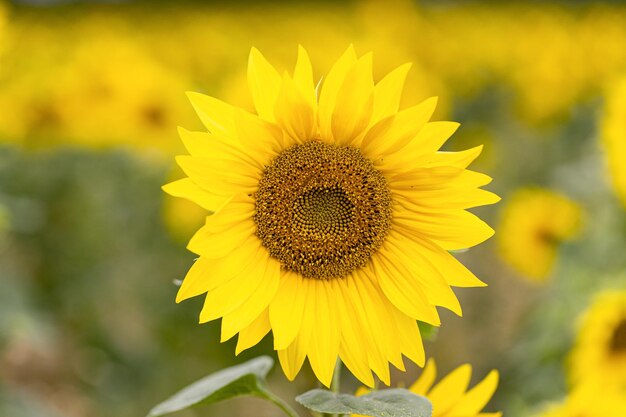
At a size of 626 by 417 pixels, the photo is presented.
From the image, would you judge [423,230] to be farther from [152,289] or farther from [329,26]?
[329,26]

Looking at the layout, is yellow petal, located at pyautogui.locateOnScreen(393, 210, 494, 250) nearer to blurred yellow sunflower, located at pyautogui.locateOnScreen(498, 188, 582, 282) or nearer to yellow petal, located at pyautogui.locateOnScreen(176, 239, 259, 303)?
yellow petal, located at pyautogui.locateOnScreen(176, 239, 259, 303)

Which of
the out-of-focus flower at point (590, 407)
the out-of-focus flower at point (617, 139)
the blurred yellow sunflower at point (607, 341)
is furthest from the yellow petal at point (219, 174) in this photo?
the out-of-focus flower at point (617, 139)

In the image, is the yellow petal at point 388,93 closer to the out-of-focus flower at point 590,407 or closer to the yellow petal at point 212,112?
the yellow petal at point 212,112

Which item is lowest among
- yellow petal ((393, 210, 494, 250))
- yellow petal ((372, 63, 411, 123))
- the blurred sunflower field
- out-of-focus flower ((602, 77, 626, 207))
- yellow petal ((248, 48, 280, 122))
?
the blurred sunflower field

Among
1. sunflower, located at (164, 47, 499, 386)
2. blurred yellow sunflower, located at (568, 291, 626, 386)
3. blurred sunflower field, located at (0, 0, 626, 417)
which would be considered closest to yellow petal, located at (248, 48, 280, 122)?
sunflower, located at (164, 47, 499, 386)

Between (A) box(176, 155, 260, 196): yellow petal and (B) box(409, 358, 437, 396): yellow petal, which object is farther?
(B) box(409, 358, 437, 396): yellow petal

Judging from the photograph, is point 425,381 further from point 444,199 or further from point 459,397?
point 444,199

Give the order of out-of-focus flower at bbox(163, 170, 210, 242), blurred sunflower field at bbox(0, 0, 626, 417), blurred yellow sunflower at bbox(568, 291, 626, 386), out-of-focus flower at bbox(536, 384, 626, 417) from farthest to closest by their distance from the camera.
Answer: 1. out-of-focus flower at bbox(163, 170, 210, 242)
2. blurred sunflower field at bbox(0, 0, 626, 417)
3. blurred yellow sunflower at bbox(568, 291, 626, 386)
4. out-of-focus flower at bbox(536, 384, 626, 417)
